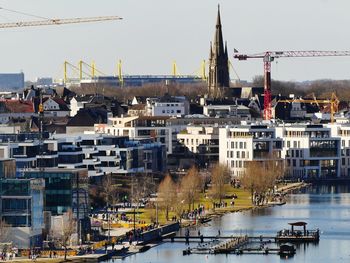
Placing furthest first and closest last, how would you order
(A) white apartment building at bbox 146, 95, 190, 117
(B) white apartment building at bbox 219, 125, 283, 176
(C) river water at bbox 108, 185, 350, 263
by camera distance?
(A) white apartment building at bbox 146, 95, 190, 117 → (B) white apartment building at bbox 219, 125, 283, 176 → (C) river water at bbox 108, 185, 350, 263

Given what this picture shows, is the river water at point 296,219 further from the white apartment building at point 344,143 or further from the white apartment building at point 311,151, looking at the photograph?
the white apartment building at point 344,143

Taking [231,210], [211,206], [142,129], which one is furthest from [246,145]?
[231,210]

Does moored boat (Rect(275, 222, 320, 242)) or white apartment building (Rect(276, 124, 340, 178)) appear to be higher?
white apartment building (Rect(276, 124, 340, 178))

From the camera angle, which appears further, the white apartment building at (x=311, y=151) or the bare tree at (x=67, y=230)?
the white apartment building at (x=311, y=151)

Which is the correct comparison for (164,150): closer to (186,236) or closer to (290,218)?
(290,218)

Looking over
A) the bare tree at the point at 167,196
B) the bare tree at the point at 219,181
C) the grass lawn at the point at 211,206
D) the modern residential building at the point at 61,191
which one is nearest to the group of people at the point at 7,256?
the modern residential building at the point at 61,191

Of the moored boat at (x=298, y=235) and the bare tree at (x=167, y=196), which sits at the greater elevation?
the bare tree at (x=167, y=196)

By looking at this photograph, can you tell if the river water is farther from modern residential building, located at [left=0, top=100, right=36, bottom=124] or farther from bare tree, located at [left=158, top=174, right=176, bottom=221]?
modern residential building, located at [left=0, top=100, right=36, bottom=124]

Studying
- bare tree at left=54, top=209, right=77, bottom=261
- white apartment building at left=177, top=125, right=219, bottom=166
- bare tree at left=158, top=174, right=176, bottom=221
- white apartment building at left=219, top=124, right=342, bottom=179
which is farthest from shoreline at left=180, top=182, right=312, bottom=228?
white apartment building at left=177, top=125, right=219, bottom=166
